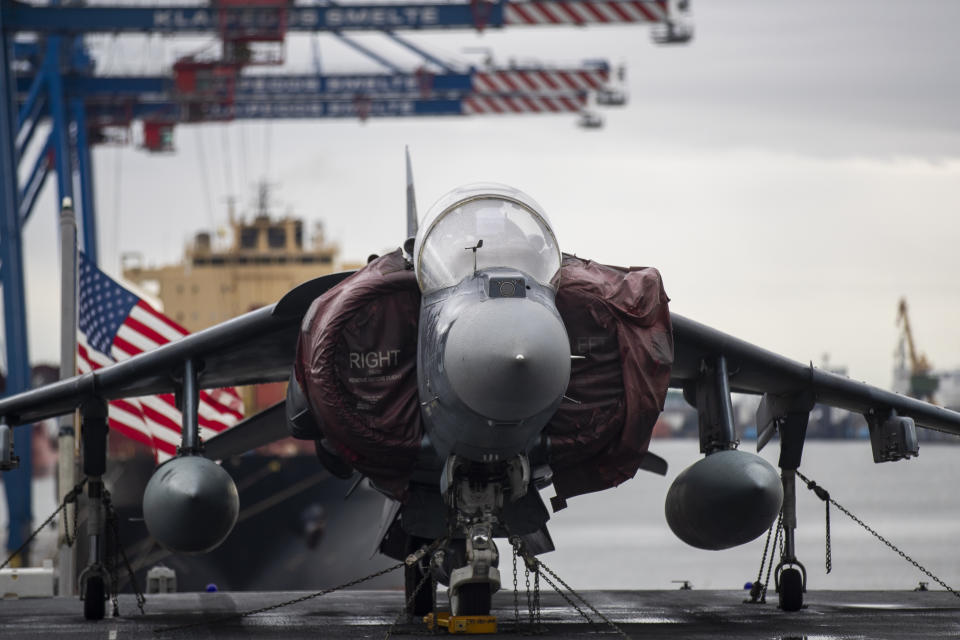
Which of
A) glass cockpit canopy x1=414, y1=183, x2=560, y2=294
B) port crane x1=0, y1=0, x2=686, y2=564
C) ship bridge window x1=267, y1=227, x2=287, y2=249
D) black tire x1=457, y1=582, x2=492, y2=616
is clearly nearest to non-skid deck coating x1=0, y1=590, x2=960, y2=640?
black tire x1=457, y1=582, x2=492, y2=616

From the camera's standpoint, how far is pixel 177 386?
1384 centimetres

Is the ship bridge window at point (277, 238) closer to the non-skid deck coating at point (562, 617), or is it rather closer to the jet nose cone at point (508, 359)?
the non-skid deck coating at point (562, 617)

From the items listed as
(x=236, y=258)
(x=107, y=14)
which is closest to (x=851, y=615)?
(x=107, y=14)

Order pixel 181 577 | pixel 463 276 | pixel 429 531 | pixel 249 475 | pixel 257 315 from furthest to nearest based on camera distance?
1. pixel 249 475
2. pixel 181 577
3. pixel 257 315
4. pixel 429 531
5. pixel 463 276

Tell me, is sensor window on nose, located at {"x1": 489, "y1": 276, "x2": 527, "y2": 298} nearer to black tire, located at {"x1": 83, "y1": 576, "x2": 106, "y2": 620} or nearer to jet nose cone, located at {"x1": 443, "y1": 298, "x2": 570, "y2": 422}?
jet nose cone, located at {"x1": 443, "y1": 298, "x2": 570, "y2": 422}

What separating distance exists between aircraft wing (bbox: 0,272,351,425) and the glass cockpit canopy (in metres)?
2.49

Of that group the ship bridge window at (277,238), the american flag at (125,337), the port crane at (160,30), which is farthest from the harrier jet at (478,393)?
the ship bridge window at (277,238)

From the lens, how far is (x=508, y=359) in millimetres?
8734

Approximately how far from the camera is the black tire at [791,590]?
13.7 metres

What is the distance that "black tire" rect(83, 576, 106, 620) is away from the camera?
44.3ft

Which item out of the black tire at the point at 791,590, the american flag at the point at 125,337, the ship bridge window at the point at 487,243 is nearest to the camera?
the ship bridge window at the point at 487,243

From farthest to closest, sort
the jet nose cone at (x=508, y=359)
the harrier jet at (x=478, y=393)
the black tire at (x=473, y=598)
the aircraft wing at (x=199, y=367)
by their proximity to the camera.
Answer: the aircraft wing at (x=199, y=367)
the black tire at (x=473, y=598)
the harrier jet at (x=478, y=393)
the jet nose cone at (x=508, y=359)

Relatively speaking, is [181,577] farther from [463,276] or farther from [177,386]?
[463,276]

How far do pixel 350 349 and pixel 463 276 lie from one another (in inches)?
43.9
